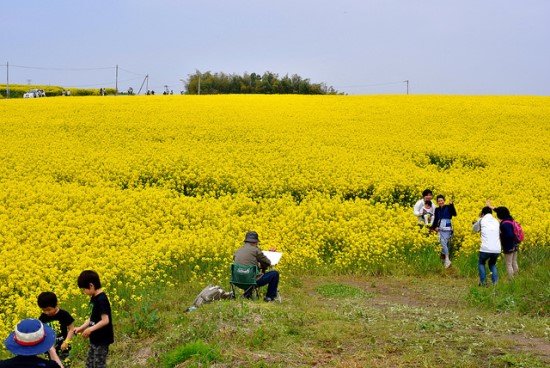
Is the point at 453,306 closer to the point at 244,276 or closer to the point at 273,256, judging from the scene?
the point at 273,256

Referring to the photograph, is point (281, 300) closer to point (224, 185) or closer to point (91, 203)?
point (91, 203)

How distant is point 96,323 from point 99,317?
0.07 metres

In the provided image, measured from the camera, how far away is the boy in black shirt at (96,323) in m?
5.91

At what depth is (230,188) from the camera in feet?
53.1

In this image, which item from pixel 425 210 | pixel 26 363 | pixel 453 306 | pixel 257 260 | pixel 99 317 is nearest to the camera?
pixel 26 363

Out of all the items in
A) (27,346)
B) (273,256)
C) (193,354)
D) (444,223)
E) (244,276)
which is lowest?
(193,354)

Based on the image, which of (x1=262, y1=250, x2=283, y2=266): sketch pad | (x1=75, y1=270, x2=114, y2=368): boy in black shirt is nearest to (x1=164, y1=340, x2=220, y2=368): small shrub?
(x1=75, y1=270, x2=114, y2=368): boy in black shirt

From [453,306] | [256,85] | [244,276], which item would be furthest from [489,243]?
[256,85]

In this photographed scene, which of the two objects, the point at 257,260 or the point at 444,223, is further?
the point at 444,223

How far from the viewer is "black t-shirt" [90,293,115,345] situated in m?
5.97

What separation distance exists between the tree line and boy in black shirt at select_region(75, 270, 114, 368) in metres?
63.1

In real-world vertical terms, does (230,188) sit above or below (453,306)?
above

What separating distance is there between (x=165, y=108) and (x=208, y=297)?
24074mm

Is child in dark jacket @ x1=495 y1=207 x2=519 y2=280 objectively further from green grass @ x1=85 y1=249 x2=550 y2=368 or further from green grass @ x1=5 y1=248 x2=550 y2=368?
green grass @ x1=85 y1=249 x2=550 y2=368
